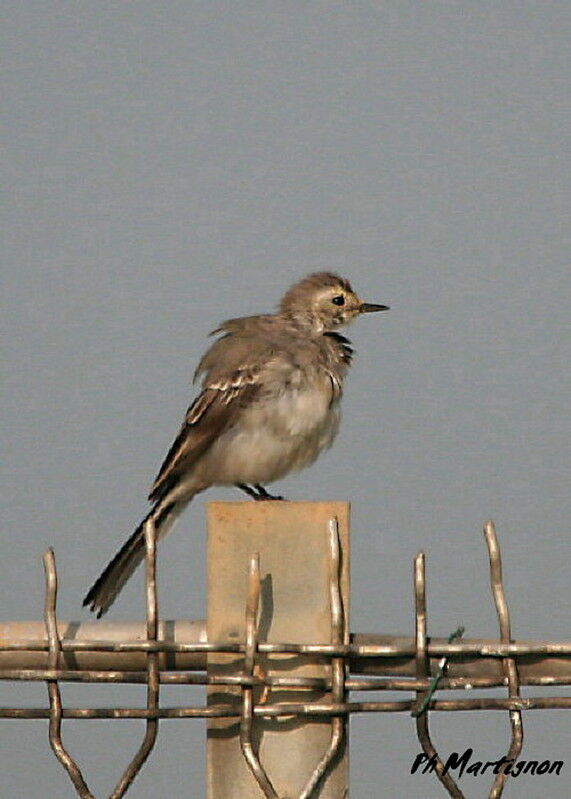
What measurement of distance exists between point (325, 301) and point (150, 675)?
6330mm

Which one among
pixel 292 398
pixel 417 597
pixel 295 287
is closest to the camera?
pixel 417 597

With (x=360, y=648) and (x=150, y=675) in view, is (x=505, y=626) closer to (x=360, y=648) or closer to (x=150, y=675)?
(x=360, y=648)

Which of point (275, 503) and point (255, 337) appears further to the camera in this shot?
point (255, 337)

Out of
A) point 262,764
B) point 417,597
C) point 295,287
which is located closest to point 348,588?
point 417,597

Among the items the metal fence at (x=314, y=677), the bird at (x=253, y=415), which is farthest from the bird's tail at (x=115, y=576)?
the metal fence at (x=314, y=677)

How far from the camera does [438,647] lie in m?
4.04

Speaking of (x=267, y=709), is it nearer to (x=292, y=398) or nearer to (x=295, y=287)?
(x=292, y=398)

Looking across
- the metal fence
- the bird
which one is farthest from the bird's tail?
the metal fence

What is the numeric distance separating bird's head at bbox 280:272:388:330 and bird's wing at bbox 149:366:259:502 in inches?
49.3

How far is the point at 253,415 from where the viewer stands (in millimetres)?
8742

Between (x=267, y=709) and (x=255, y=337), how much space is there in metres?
5.32

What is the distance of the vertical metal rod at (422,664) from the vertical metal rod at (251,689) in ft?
1.47

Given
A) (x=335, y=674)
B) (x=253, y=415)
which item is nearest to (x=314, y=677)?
(x=335, y=674)

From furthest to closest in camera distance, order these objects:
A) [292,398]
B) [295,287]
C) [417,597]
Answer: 1. [295,287]
2. [292,398]
3. [417,597]
